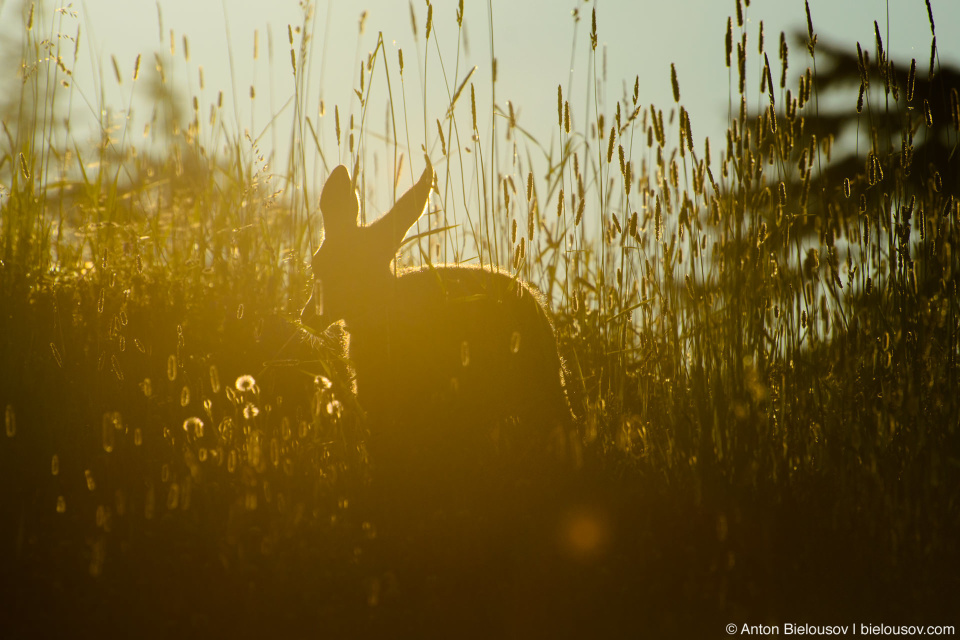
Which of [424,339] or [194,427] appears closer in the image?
[194,427]

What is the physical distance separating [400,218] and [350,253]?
0.19 m

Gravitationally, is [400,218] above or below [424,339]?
above

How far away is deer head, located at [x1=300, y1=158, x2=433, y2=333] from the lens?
7.69 feet

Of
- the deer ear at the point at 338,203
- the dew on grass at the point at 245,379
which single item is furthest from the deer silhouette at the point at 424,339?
the dew on grass at the point at 245,379

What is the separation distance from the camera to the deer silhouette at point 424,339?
2.24m

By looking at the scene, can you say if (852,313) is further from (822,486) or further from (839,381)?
(822,486)

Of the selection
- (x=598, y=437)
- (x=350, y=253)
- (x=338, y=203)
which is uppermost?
(x=338, y=203)

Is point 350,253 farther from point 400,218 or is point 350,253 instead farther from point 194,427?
point 194,427

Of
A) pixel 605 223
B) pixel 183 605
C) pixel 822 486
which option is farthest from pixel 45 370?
pixel 822 486

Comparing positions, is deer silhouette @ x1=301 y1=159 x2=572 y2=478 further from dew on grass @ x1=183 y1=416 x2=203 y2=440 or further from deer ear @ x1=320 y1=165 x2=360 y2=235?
dew on grass @ x1=183 y1=416 x2=203 y2=440

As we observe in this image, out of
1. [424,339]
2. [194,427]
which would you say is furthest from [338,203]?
[194,427]

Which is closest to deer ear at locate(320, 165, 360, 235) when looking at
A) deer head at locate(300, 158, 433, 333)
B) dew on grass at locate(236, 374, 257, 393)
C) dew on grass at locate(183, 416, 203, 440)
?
deer head at locate(300, 158, 433, 333)

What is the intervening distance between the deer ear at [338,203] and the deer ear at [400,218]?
0.28 ft

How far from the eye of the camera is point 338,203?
237cm
